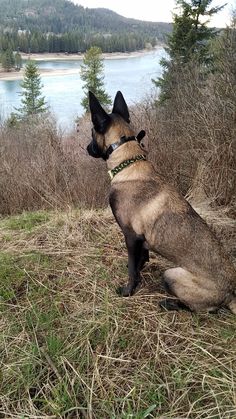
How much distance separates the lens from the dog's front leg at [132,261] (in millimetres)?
3004

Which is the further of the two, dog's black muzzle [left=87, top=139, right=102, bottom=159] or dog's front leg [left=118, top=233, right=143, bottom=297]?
dog's black muzzle [left=87, top=139, right=102, bottom=159]

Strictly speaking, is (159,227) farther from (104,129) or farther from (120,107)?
(120,107)

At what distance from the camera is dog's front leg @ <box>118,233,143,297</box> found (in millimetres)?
3004

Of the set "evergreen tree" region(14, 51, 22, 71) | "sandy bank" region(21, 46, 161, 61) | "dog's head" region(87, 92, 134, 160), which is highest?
"sandy bank" region(21, 46, 161, 61)

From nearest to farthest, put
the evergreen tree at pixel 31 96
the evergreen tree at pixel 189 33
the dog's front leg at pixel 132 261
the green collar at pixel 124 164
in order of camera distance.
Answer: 1. the dog's front leg at pixel 132 261
2. the green collar at pixel 124 164
3. the evergreen tree at pixel 189 33
4. the evergreen tree at pixel 31 96

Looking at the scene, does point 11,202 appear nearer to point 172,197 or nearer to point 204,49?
point 172,197

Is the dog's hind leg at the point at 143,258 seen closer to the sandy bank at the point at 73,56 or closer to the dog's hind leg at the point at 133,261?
the dog's hind leg at the point at 133,261

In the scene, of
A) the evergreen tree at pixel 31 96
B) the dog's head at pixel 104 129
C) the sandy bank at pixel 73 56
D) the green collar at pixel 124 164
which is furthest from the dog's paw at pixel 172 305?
the sandy bank at pixel 73 56

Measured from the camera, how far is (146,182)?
A: 305cm

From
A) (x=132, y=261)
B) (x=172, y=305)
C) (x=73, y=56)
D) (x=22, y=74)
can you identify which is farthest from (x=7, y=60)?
(x=172, y=305)

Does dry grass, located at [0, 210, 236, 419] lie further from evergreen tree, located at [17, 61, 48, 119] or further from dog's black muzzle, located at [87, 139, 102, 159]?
evergreen tree, located at [17, 61, 48, 119]

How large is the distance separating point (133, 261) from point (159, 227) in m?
0.39

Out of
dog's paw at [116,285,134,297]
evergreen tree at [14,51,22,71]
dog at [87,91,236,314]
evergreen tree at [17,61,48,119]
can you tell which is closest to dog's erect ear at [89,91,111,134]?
dog at [87,91,236,314]

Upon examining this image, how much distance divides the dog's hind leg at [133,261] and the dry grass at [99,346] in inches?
3.3
